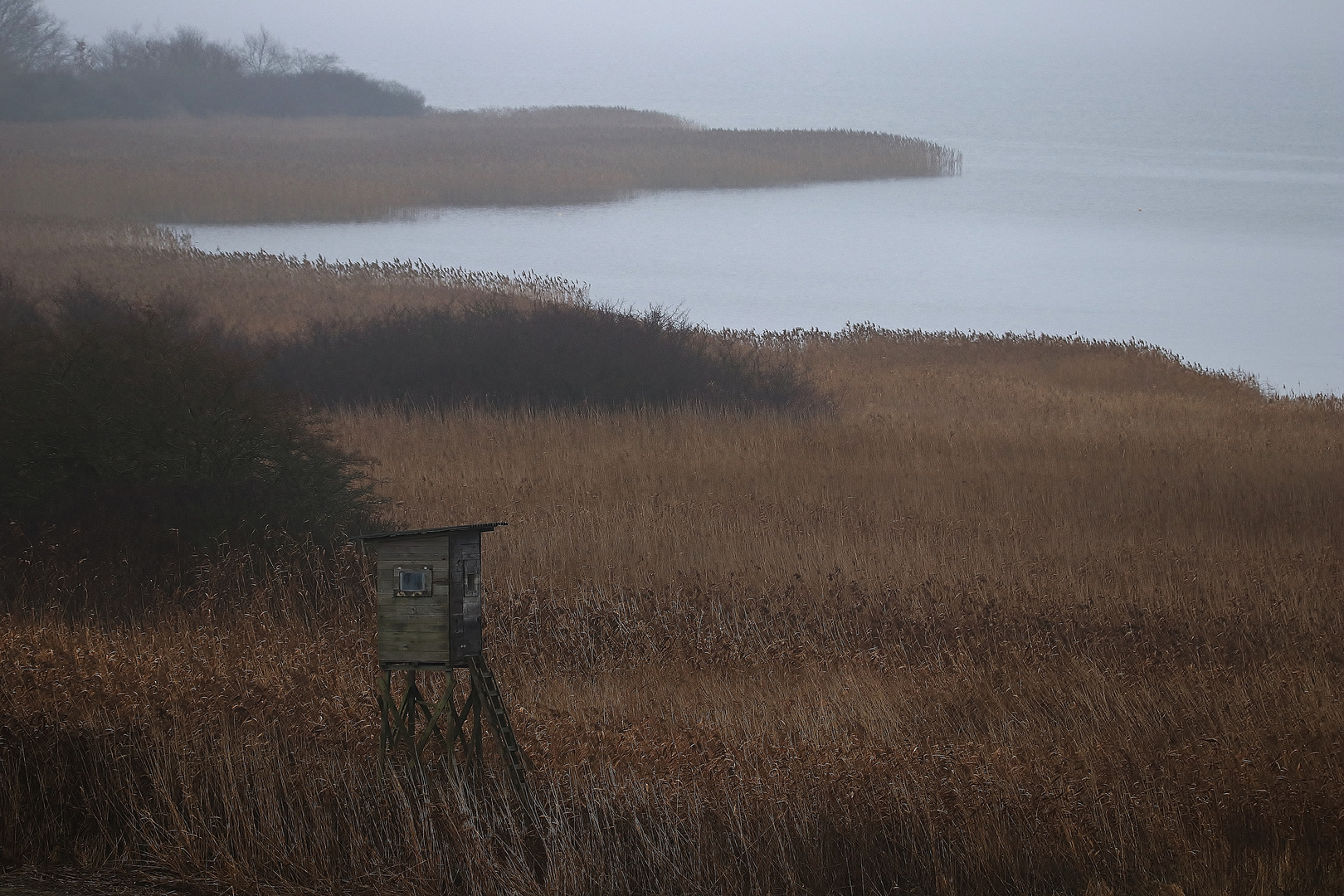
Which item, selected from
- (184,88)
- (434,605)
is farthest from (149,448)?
(184,88)

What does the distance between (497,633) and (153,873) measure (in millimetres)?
3624

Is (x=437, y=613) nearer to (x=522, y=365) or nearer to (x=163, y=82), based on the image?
(x=522, y=365)

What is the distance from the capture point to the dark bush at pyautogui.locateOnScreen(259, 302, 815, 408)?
19203 millimetres

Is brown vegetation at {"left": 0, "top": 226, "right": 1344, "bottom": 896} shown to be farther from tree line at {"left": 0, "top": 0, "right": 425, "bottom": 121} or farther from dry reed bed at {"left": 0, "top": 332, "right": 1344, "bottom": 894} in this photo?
tree line at {"left": 0, "top": 0, "right": 425, "bottom": 121}

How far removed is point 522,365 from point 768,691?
41.6 ft

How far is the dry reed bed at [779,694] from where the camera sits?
525cm

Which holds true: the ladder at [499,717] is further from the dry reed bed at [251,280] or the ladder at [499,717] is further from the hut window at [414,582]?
the dry reed bed at [251,280]

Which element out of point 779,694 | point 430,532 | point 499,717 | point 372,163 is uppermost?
point 372,163

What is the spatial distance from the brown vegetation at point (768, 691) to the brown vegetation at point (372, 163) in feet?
94.0

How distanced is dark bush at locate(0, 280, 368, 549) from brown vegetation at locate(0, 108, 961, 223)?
26.9 meters

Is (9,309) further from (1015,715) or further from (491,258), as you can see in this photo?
(491,258)

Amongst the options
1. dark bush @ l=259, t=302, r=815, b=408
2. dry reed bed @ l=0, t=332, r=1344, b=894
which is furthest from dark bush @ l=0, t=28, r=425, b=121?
dry reed bed @ l=0, t=332, r=1344, b=894

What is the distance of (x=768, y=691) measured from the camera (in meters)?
7.36

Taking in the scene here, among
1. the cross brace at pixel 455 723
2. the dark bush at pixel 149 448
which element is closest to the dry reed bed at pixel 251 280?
the dark bush at pixel 149 448
